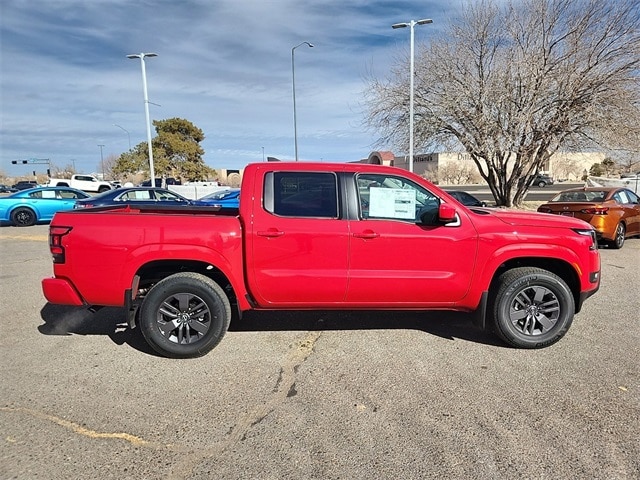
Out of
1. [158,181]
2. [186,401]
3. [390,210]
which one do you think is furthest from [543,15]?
[158,181]

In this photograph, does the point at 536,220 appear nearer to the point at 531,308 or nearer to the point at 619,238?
the point at 531,308

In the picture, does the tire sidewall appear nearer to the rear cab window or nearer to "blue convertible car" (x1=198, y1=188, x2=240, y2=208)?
the rear cab window

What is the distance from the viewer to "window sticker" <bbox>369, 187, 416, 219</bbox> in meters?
3.89

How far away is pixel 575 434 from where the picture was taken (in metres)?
2.73

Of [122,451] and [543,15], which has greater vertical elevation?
[543,15]

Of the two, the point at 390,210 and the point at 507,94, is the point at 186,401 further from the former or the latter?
the point at 507,94

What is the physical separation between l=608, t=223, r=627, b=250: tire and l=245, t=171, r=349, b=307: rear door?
8521 mm

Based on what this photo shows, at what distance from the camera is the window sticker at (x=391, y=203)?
389 centimetres

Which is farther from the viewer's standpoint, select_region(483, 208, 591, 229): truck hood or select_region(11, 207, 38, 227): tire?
select_region(11, 207, 38, 227): tire

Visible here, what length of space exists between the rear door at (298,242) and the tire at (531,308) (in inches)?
62.9

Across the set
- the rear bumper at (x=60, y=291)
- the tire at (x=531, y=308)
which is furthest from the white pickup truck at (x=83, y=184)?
the tire at (x=531, y=308)

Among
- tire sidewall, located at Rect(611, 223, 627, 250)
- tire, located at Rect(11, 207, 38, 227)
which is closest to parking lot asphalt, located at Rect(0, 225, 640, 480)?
tire sidewall, located at Rect(611, 223, 627, 250)

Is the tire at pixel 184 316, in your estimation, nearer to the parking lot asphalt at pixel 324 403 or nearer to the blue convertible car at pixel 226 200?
the parking lot asphalt at pixel 324 403

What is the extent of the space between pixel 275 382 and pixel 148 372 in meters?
1.16
